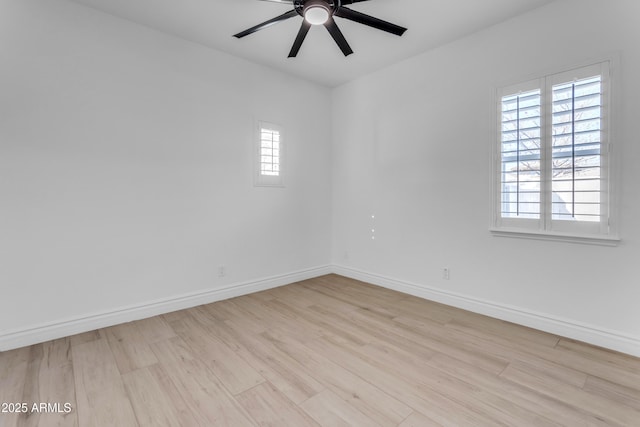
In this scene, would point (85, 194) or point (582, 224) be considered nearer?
point (582, 224)

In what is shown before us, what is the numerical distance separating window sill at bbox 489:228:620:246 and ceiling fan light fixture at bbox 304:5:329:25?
2451 mm

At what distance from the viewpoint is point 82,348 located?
7.64 ft

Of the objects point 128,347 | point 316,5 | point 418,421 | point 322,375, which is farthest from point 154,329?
point 316,5

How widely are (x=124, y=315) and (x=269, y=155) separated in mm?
2357

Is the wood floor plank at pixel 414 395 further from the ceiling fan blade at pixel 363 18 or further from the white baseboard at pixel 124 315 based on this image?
the ceiling fan blade at pixel 363 18

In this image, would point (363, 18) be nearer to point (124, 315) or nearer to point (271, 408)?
point (271, 408)

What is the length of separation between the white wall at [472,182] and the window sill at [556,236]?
1.9 inches

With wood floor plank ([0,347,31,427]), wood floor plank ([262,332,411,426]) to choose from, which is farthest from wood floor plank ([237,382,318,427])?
wood floor plank ([0,347,31,427])

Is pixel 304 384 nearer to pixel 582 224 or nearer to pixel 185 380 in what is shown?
pixel 185 380

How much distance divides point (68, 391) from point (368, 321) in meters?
2.28

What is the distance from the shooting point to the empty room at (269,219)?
1.86 metres

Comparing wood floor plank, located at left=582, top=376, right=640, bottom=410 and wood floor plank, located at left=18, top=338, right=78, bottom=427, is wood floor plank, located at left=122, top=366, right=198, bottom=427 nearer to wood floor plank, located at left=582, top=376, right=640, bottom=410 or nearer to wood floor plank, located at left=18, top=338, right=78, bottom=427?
wood floor plank, located at left=18, top=338, right=78, bottom=427

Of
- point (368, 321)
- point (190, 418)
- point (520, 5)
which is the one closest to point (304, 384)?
point (190, 418)

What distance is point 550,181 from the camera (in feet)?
8.44
